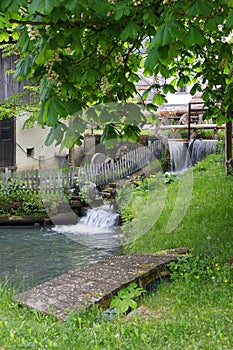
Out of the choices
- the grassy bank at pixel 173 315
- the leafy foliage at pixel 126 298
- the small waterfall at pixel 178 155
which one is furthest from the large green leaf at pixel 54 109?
the small waterfall at pixel 178 155

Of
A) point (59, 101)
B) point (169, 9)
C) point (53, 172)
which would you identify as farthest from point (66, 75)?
point (53, 172)

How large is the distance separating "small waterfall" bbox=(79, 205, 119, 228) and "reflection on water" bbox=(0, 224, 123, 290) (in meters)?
0.34

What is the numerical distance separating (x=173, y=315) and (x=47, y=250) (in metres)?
5.65

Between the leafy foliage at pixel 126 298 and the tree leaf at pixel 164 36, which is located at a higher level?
the tree leaf at pixel 164 36

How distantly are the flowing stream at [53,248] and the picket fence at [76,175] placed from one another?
1.61 meters

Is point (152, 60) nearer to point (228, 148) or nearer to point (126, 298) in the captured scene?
point (126, 298)

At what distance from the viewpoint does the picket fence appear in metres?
13.8

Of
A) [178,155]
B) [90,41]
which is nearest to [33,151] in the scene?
[178,155]

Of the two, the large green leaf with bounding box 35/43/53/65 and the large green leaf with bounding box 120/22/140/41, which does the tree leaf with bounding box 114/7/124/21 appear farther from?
the large green leaf with bounding box 35/43/53/65

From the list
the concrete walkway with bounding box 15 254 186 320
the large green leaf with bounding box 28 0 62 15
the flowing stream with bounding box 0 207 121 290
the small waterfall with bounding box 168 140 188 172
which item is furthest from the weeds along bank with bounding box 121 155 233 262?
the large green leaf with bounding box 28 0 62 15

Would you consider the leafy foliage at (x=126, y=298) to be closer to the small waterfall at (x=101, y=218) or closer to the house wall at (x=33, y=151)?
the small waterfall at (x=101, y=218)

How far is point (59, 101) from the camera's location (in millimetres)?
3414

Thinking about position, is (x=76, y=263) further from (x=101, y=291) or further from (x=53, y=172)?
(x=53, y=172)

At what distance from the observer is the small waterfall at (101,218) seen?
1205 cm
